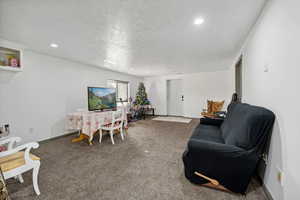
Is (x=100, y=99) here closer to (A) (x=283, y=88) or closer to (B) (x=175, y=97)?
(A) (x=283, y=88)

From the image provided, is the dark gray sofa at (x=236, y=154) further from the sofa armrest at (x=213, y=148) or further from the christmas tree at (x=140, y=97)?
the christmas tree at (x=140, y=97)

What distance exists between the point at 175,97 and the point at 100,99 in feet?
13.6

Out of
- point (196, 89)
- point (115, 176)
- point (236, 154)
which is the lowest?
point (115, 176)

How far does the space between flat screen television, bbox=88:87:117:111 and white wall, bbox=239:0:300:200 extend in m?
3.53

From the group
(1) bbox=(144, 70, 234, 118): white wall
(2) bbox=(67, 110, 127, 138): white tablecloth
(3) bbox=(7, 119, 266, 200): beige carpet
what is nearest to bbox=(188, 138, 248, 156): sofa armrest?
(3) bbox=(7, 119, 266, 200): beige carpet

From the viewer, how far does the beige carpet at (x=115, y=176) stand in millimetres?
1387

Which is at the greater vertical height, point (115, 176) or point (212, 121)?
point (212, 121)

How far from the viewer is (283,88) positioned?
3.60 feet

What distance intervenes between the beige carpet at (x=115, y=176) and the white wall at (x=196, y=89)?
3.61 metres

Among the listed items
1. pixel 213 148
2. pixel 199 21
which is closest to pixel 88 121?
pixel 213 148

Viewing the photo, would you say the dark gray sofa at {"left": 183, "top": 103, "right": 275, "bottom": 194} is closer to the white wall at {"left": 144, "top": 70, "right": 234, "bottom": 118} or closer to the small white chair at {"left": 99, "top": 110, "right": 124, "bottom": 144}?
the small white chair at {"left": 99, "top": 110, "right": 124, "bottom": 144}

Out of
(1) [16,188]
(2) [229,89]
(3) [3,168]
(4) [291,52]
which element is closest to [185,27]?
(4) [291,52]

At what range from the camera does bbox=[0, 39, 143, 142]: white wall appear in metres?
2.56

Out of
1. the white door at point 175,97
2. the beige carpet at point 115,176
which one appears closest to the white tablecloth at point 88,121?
the beige carpet at point 115,176
